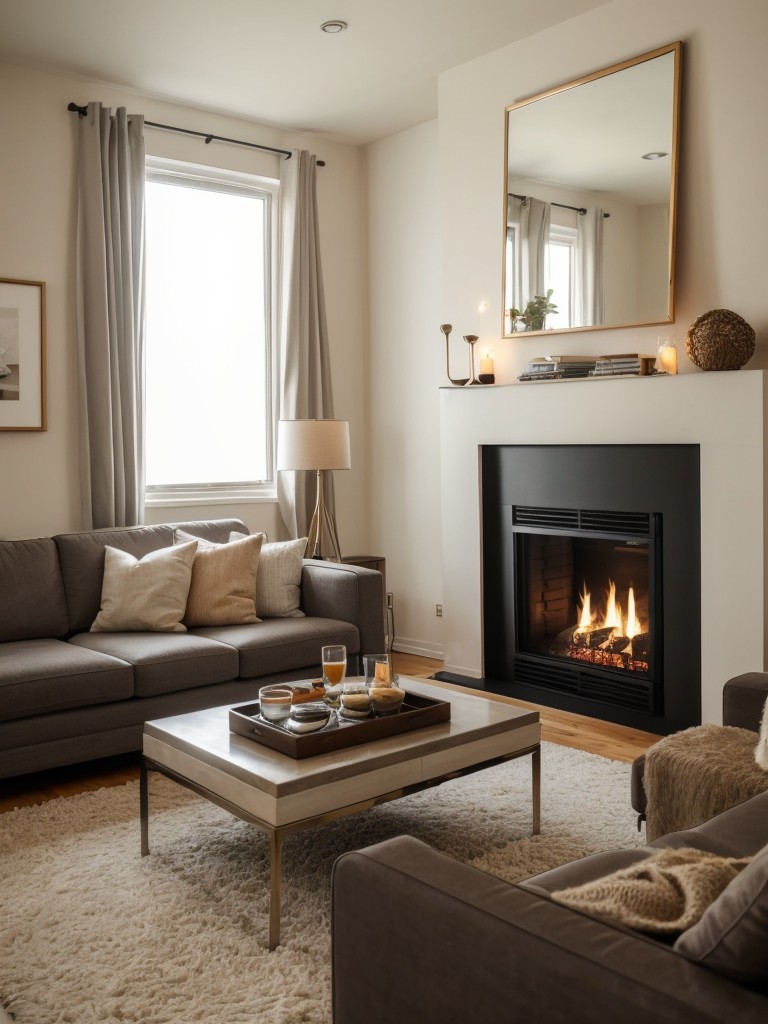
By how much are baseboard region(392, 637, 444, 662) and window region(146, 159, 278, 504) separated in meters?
1.22

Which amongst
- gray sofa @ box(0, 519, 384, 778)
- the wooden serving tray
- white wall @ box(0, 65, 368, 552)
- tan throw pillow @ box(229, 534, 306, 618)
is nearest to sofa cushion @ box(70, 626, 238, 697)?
gray sofa @ box(0, 519, 384, 778)

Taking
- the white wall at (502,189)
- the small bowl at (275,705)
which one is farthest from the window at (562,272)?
the small bowl at (275,705)

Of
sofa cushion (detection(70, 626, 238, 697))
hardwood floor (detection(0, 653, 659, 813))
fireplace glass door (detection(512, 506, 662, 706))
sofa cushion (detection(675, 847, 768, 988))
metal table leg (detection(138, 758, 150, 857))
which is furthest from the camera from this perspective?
fireplace glass door (detection(512, 506, 662, 706))

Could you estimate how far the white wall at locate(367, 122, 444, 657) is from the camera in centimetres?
543

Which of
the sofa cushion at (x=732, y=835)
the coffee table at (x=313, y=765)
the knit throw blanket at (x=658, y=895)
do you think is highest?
the knit throw blanket at (x=658, y=895)

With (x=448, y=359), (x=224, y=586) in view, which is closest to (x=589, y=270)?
(x=448, y=359)

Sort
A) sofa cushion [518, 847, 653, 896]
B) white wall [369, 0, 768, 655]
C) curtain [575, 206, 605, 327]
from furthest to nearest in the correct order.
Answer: curtain [575, 206, 605, 327] → white wall [369, 0, 768, 655] → sofa cushion [518, 847, 653, 896]

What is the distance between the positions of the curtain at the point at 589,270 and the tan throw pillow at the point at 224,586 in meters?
1.87

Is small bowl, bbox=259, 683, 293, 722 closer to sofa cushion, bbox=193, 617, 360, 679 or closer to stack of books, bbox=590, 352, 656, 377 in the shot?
sofa cushion, bbox=193, 617, 360, 679

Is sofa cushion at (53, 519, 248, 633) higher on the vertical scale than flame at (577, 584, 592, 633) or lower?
higher

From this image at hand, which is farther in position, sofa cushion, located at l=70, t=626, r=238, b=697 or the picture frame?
the picture frame

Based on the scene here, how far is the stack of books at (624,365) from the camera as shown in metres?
3.96

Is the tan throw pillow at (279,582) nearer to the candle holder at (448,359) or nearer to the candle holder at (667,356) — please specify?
the candle holder at (448,359)

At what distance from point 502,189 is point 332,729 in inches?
122
